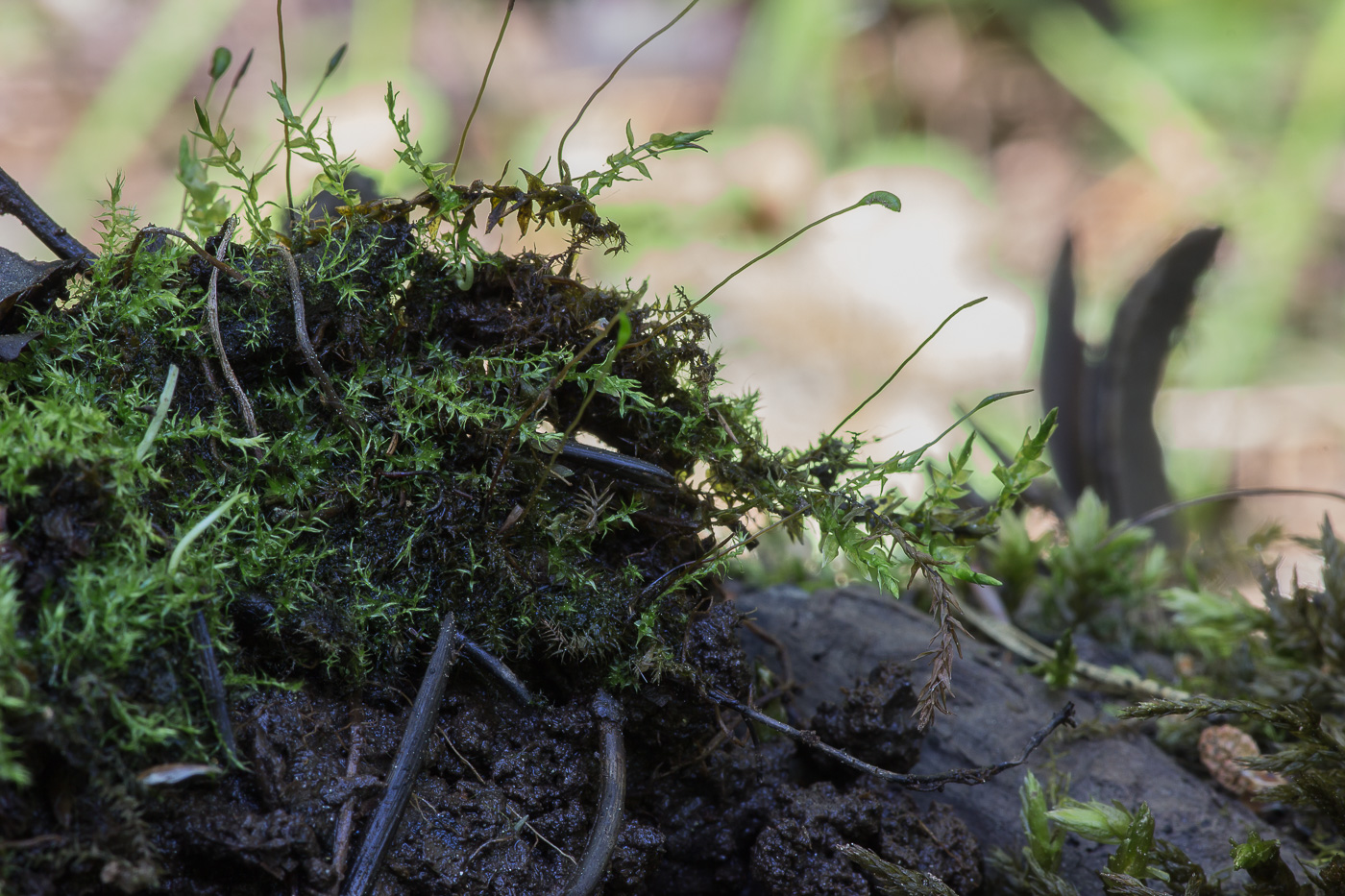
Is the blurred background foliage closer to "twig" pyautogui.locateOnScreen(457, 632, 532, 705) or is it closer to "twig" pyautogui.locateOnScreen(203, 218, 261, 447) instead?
"twig" pyautogui.locateOnScreen(457, 632, 532, 705)

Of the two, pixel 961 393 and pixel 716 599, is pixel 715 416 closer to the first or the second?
pixel 716 599

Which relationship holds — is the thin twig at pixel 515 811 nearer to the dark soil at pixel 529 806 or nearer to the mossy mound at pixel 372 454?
the dark soil at pixel 529 806

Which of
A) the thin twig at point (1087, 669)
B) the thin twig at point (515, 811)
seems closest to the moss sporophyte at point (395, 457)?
the thin twig at point (515, 811)

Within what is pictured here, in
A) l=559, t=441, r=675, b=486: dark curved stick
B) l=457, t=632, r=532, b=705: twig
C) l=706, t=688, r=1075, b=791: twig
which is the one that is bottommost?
l=457, t=632, r=532, b=705: twig

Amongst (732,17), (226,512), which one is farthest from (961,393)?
(226,512)

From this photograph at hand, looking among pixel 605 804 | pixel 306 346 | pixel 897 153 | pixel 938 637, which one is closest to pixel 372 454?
pixel 306 346

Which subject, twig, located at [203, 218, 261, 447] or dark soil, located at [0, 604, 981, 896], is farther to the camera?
twig, located at [203, 218, 261, 447]

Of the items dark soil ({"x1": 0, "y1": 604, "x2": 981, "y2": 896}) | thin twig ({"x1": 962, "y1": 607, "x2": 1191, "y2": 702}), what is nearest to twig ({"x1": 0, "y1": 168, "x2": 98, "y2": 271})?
dark soil ({"x1": 0, "y1": 604, "x2": 981, "y2": 896})
